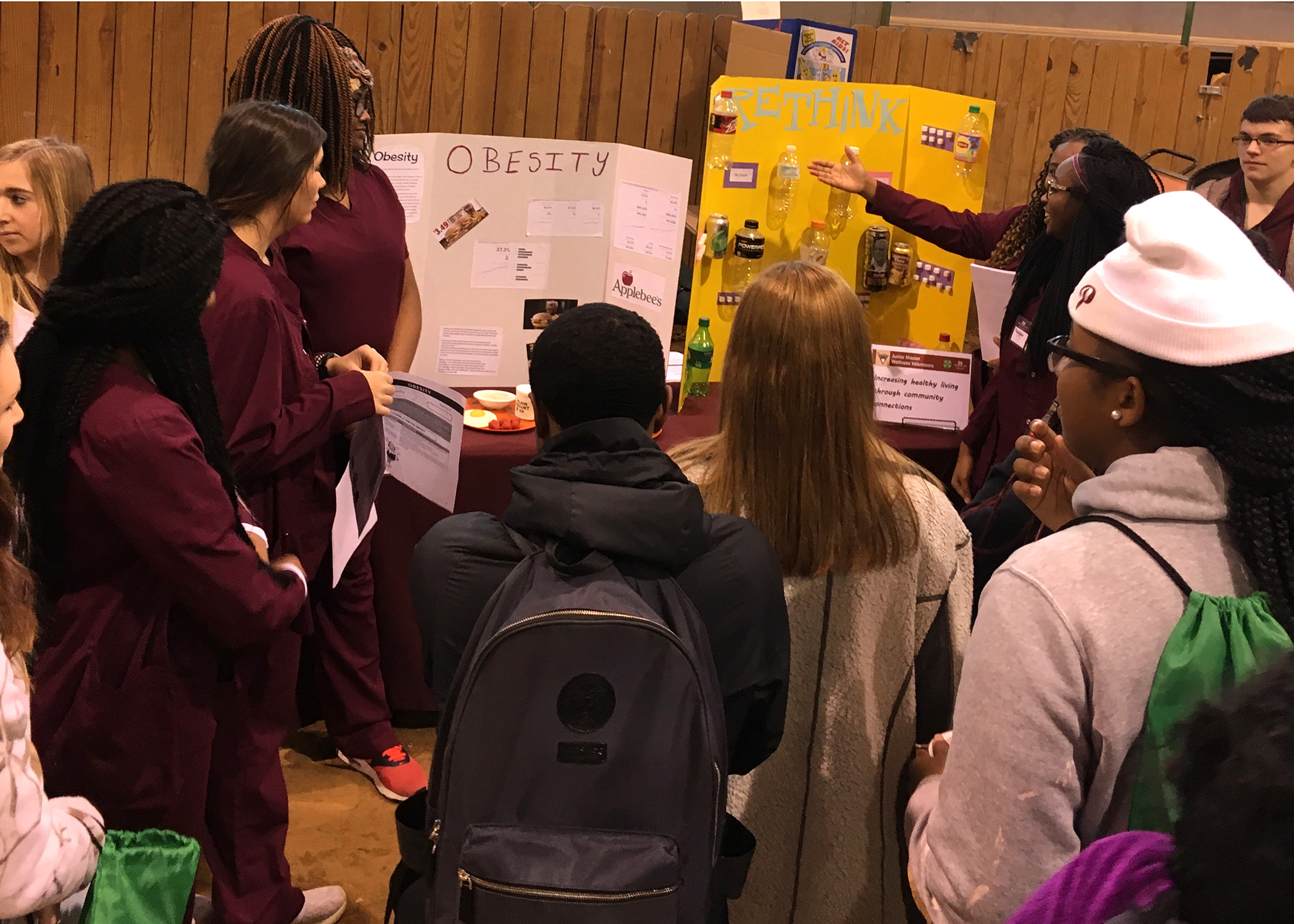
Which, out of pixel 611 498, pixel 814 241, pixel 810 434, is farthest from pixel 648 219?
pixel 611 498

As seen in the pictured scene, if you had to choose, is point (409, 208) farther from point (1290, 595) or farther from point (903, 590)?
point (1290, 595)

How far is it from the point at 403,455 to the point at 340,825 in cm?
105

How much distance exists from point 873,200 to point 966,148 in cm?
49

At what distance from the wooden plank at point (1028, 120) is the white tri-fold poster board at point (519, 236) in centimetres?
252

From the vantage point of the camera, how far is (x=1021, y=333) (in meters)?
3.29

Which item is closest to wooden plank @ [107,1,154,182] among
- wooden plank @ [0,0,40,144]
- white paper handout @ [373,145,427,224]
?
wooden plank @ [0,0,40,144]

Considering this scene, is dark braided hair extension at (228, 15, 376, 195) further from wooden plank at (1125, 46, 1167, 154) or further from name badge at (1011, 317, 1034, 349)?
wooden plank at (1125, 46, 1167, 154)

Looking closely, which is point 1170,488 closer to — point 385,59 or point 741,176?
point 741,176

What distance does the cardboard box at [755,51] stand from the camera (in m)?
4.57

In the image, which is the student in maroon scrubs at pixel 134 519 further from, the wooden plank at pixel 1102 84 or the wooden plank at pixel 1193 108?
the wooden plank at pixel 1193 108

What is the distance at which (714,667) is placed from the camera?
1.53 metres

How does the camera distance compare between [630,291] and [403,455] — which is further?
[630,291]

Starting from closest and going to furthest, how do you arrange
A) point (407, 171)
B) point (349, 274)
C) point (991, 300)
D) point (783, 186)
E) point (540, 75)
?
point (349, 274), point (991, 300), point (407, 171), point (783, 186), point (540, 75)

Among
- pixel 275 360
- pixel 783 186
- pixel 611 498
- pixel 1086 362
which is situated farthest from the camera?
pixel 783 186
